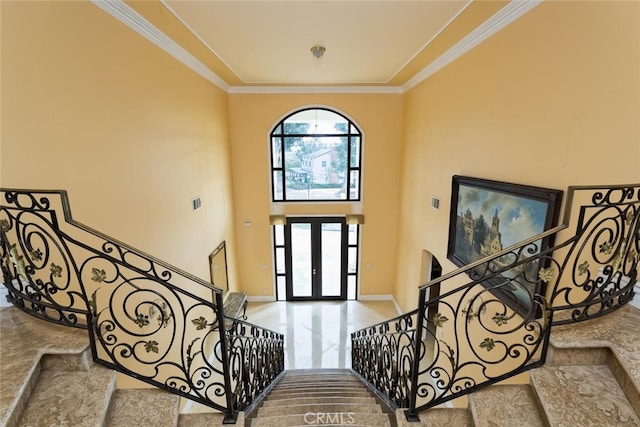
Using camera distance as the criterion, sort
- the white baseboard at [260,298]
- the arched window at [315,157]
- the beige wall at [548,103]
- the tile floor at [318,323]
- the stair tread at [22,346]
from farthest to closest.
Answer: the white baseboard at [260,298]
the arched window at [315,157]
the tile floor at [318,323]
the beige wall at [548,103]
the stair tread at [22,346]

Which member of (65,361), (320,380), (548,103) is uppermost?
(548,103)

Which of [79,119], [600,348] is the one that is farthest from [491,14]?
[79,119]

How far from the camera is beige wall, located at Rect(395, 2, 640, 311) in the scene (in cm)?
200

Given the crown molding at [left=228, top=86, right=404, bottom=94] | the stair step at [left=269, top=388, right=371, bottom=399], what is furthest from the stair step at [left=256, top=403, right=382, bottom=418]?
the crown molding at [left=228, top=86, right=404, bottom=94]

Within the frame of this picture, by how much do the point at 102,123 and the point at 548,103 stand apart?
155 inches

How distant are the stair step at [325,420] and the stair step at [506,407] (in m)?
0.80

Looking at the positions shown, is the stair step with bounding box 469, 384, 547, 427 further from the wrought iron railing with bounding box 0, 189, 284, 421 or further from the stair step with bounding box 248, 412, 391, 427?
the wrought iron railing with bounding box 0, 189, 284, 421

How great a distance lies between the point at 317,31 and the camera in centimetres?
355

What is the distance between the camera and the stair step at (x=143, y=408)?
5.56 feet

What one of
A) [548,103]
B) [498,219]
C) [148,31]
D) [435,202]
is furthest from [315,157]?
[548,103]

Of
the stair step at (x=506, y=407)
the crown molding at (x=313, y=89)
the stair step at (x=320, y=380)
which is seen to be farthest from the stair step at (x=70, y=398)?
the crown molding at (x=313, y=89)

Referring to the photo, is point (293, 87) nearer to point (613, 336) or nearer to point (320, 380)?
point (320, 380)

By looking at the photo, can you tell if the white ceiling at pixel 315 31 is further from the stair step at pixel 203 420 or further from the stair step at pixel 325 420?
the stair step at pixel 325 420

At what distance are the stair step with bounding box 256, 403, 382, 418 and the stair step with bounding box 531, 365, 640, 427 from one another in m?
1.49
